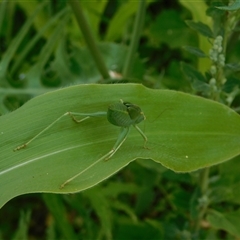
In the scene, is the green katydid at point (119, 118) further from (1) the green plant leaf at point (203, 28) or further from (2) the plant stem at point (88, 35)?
(2) the plant stem at point (88, 35)

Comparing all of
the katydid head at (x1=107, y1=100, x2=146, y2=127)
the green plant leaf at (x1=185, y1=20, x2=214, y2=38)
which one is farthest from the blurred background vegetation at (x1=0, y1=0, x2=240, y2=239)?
the katydid head at (x1=107, y1=100, x2=146, y2=127)

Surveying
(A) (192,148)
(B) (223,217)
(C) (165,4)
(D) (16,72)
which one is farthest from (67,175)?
(C) (165,4)

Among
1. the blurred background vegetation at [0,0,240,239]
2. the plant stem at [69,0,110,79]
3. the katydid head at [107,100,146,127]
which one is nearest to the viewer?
the katydid head at [107,100,146,127]

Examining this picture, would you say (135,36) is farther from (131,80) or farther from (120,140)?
(120,140)


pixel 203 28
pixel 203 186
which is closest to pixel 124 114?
pixel 203 28

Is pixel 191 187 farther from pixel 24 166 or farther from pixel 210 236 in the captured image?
pixel 24 166

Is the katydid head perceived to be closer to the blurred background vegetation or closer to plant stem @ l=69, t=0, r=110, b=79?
the blurred background vegetation
